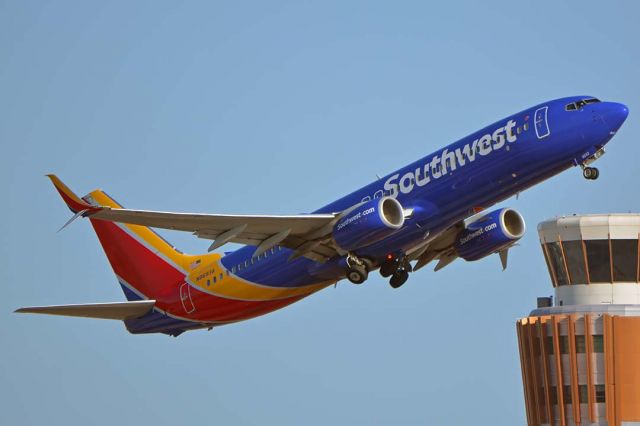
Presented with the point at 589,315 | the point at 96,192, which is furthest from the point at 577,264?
the point at 96,192

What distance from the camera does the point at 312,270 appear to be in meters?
64.9

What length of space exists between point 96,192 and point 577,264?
4030 centimetres

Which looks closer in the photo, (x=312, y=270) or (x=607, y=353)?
(x=312, y=270)

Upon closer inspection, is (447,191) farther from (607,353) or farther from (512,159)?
(607,353)

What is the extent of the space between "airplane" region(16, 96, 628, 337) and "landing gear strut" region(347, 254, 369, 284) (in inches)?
1.6

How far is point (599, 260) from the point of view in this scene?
340 feet

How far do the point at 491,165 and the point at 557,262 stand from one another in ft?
153

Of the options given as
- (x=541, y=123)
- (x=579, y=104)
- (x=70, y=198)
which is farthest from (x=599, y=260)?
(x=70, y=198)

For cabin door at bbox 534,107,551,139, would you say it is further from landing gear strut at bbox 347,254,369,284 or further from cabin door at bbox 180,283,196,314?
cabin door at bbox 180,283,196,314

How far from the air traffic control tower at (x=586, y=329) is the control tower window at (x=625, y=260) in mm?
67

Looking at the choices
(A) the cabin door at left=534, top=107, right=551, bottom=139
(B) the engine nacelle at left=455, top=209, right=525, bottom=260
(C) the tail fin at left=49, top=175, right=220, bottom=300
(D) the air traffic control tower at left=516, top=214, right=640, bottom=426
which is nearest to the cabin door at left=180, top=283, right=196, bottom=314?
(C) the tail fin at left=49, top=175, right=220, bottom=300

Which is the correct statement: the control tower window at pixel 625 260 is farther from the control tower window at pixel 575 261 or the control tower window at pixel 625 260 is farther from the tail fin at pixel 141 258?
the tail fin at pixel 141 258

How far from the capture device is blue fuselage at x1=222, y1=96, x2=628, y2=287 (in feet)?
195

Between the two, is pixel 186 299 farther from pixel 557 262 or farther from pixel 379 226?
pixel 557 262
